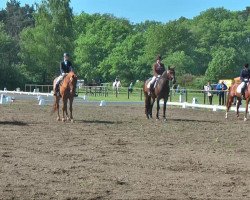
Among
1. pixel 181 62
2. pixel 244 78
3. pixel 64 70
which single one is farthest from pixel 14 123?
pixel 181 62

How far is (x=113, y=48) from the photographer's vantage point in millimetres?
97750

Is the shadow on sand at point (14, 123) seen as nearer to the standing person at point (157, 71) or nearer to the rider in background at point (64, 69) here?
the rider in background at point (64, 69)

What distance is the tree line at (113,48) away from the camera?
76688 millimetres

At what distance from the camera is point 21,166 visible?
36.6 ft

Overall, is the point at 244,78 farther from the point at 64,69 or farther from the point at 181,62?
the point at 181,62

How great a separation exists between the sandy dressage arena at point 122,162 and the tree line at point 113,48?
171ft

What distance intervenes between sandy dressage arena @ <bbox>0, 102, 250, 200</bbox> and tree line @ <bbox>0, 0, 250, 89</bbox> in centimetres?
5219

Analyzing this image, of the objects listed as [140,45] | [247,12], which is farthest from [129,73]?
[247,12]

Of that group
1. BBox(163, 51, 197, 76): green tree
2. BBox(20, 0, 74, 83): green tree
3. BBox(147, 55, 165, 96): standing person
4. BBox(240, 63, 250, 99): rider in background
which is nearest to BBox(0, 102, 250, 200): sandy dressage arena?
BBox(147, 55, 165, 96): standing person

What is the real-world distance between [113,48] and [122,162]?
86334 mm

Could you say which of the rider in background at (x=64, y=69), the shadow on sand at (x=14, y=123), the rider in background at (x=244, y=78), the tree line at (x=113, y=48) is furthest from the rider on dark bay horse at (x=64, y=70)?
the tree line at (x=113, y=48)

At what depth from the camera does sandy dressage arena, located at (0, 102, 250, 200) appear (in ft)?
29.1

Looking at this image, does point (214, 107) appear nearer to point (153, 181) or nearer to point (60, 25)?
point (153, 181)

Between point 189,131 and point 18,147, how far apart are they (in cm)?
676
